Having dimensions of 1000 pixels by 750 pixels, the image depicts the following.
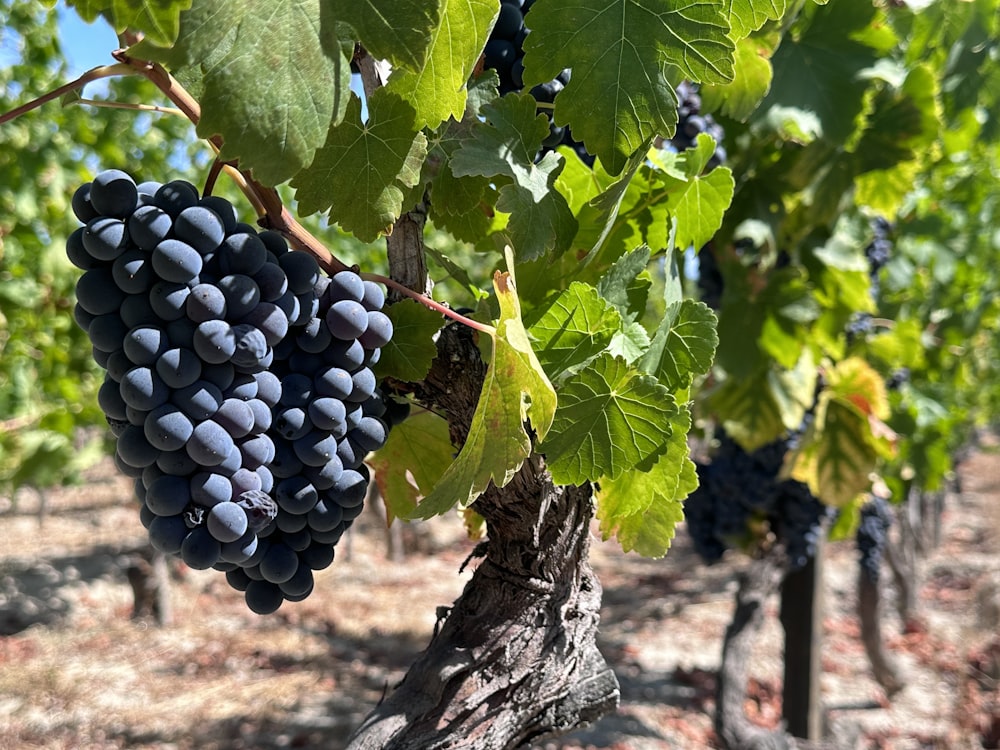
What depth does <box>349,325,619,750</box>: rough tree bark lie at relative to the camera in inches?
46.3

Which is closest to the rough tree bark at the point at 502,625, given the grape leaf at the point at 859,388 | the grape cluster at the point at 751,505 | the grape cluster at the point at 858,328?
the grape leaf at the point at 859,388

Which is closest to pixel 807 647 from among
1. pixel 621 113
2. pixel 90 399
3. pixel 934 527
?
pixel 621 113

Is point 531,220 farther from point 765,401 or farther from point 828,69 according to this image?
point 765,401

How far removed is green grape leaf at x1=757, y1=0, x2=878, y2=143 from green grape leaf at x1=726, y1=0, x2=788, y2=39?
128cm

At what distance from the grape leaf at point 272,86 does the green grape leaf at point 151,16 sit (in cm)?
3

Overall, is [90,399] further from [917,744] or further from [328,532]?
[917,744]

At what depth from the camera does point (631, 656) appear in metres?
7.16

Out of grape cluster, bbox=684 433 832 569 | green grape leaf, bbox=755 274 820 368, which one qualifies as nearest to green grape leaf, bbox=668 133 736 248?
green grape leaf, bbox=755 274 820 368

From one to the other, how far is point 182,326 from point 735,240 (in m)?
2.32

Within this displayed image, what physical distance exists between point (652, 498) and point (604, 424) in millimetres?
169

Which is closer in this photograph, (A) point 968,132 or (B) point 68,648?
(A) point 968,132

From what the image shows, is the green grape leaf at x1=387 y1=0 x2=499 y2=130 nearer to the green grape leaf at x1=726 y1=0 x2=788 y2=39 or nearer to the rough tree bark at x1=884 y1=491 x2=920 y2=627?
the green grape leaf at x1=726 y1=0 x2=788 y2=39

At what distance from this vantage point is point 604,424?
1063mm

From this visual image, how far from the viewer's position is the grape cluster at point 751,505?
11.5 feet
